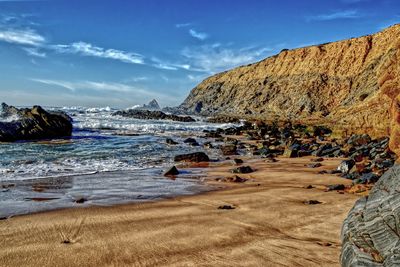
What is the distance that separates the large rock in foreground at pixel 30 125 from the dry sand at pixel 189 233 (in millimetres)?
17337

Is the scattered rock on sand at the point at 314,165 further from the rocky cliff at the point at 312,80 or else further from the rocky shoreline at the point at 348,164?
the rocky cliff at the point at 312,80

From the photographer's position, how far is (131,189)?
29.9 ft

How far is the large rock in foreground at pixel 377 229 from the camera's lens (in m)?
3.15

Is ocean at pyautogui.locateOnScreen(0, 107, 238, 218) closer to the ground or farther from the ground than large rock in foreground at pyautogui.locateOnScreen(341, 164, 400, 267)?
closer to the ground

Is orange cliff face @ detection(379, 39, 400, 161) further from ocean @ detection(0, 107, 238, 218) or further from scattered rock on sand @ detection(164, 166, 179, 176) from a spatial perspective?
scattered rock on sand @ detection(164, 166, 179, 176)

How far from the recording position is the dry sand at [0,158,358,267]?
15.1 ft

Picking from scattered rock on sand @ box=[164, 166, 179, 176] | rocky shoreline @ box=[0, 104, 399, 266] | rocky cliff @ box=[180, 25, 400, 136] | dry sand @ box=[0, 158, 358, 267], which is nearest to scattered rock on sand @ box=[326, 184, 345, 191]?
rocky shoreline @ box=[0, 104, 399, 266]

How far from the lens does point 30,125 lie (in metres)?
23.7

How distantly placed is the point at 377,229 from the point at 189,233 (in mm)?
2926

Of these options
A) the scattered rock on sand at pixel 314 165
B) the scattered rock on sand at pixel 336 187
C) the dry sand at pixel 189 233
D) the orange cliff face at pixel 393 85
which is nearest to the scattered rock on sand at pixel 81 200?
the dry sand at pixel 189 233

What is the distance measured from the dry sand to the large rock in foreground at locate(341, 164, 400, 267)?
0.90m

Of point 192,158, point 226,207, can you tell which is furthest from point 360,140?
point 226,207

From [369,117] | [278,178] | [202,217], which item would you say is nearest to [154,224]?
[202,217]

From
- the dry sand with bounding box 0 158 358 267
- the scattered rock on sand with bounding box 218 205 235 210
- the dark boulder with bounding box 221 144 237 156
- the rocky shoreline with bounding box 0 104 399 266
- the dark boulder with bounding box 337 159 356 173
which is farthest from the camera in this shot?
the dark boulder with bounding box 221 144 237 156
